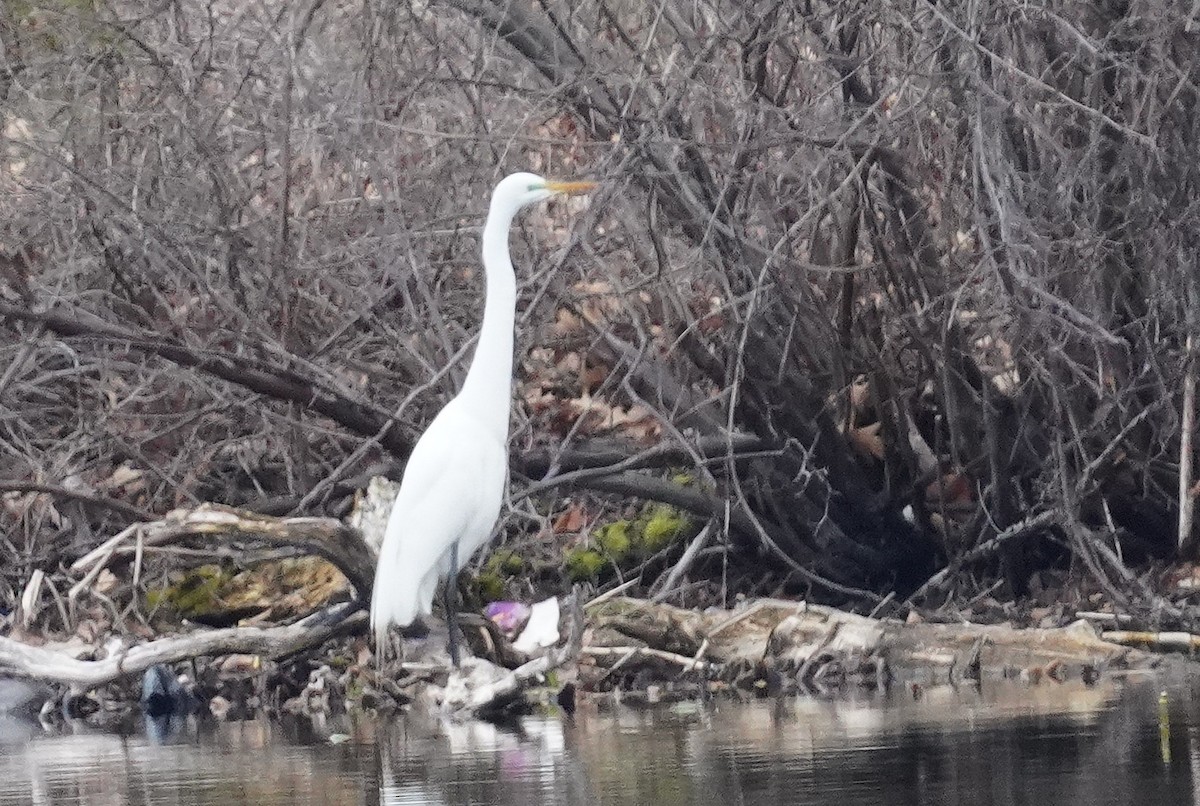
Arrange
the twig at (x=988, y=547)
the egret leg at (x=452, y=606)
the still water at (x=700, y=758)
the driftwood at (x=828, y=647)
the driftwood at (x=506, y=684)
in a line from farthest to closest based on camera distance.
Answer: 1. the twig at (x=988, y=547)
2. the egret leg at (x=452, y=606)
3. the driftwood at (x=828, y=647)
4. the driftwood at (x=506, y=684)
5. the still water at (x=700, y=758)

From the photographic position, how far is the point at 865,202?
9977mm

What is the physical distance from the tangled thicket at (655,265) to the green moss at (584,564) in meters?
0.37

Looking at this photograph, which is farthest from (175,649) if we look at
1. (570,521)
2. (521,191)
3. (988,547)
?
(988,547)

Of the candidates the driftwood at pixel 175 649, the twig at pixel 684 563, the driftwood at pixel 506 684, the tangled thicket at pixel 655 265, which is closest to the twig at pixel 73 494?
the tangled thicket at pixel 655 265

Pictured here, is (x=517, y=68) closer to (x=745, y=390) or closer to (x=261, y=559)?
(x=745, y=390)

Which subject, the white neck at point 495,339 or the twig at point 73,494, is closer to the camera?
the white neck at point 495,339

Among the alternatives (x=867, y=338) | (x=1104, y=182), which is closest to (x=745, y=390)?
(x=867, y=338)

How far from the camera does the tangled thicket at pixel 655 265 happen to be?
374 inches

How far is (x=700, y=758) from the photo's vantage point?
6695mm

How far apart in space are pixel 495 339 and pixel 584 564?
101 inches

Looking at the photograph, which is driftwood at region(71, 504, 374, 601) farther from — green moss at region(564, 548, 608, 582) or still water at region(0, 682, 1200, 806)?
green moss at region(564, 548, 608, 582)

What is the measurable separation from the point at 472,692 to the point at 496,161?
134 inches

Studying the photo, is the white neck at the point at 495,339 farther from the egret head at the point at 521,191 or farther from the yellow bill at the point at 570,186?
the yellow bill at the point at 570,186

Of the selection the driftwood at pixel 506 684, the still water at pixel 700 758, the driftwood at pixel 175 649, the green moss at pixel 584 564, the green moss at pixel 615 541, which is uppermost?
the green moss at pixel 615 541
